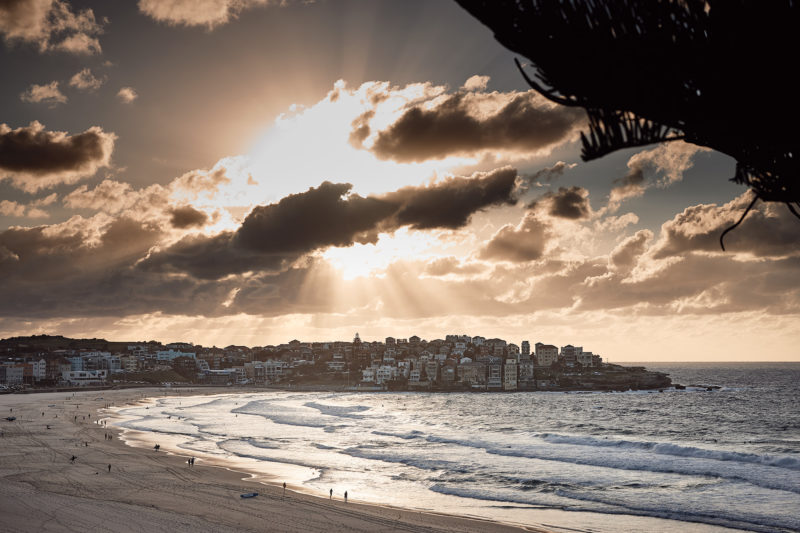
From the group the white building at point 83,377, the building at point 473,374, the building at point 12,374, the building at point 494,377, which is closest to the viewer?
the building at point 12,374

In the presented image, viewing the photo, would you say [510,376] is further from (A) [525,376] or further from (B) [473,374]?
(B) [473,374]

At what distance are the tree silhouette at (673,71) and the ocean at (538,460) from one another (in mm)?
21232

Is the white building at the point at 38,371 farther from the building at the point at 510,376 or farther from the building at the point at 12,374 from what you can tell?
the building at the point at 510,376

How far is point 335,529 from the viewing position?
22.8 m

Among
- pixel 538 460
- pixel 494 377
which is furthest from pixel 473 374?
pixel 538 460

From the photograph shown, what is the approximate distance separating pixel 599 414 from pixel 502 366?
98134 millimetres

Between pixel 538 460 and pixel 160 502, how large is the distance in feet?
82.6

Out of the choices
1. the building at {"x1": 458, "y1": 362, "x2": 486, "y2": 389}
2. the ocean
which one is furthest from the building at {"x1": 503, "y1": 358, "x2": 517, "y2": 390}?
the ocean

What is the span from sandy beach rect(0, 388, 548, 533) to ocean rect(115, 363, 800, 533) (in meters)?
2.49

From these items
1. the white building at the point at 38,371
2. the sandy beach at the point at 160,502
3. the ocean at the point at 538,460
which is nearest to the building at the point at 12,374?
the white building at the point at 38,371

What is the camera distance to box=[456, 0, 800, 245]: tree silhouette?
189 inches

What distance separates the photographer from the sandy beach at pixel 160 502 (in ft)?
74.1

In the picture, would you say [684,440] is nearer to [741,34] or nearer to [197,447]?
[197,447]

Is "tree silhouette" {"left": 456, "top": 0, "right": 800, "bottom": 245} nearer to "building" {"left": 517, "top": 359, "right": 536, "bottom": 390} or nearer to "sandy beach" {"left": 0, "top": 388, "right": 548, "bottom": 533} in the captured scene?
"sandy beach" {"left": 0, "top": 388, "right": 548, "bottom": 533}
